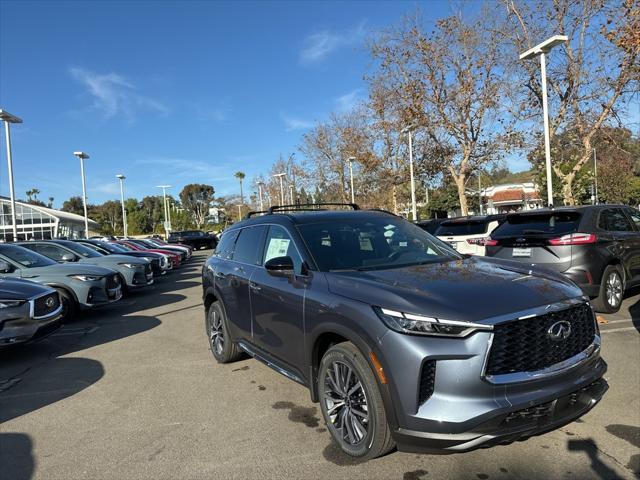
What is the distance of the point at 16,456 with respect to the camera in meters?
3.81

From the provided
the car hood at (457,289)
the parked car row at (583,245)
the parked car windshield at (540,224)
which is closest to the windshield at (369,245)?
the car hood at (457,289)

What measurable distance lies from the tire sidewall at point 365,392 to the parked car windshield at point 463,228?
797cm

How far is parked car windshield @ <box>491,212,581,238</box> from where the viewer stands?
7320 millimetres

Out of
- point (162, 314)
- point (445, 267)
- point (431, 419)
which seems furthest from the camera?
point (162, 314)

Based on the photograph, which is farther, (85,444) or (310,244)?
(310,244)

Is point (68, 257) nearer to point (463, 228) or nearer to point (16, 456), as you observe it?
point (16, 456)

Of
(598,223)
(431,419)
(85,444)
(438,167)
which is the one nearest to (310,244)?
(431,419)

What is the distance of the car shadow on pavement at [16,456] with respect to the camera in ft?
11.6

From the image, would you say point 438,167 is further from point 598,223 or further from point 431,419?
point 431,419

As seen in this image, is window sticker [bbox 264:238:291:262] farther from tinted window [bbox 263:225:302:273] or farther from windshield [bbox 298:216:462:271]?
windshield [bbox 298:216:462:271]

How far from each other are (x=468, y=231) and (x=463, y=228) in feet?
0.52

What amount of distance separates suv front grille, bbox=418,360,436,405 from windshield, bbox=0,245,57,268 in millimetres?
9313

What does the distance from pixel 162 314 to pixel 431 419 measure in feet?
27.5

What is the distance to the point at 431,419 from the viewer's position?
111 inches
